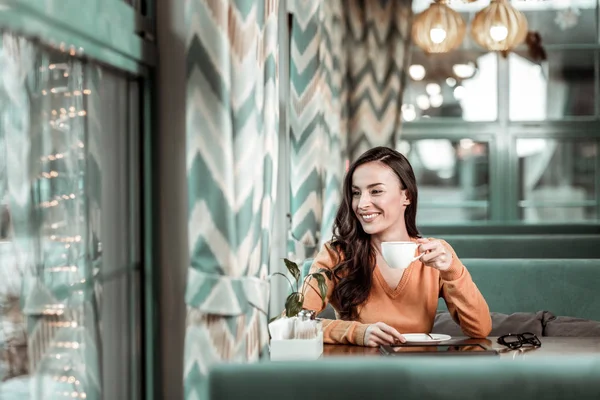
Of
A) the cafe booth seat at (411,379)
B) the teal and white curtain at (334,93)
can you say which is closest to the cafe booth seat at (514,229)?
the teal and white curtain at (334,93)

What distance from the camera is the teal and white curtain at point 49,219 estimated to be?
148cm

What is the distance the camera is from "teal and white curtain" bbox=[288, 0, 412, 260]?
3938 millimetres

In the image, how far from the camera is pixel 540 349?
188 centimetres

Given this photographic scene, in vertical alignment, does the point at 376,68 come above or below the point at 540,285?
above

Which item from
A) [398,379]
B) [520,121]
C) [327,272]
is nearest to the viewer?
[398,379]

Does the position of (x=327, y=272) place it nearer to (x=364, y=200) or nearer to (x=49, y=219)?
(x=364, y=200)

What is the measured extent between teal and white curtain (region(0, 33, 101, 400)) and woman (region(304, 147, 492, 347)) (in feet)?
2.19

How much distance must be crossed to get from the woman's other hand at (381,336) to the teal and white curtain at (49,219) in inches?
25.6

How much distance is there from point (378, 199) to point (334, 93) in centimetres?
261

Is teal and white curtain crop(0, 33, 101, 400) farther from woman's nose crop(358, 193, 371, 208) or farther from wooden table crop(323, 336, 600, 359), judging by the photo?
woman's nose crop(358, 193, 371, 208)

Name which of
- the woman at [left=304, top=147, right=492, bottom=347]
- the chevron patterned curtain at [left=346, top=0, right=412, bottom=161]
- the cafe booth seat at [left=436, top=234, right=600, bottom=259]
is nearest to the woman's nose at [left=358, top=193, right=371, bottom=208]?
the woman at [left=304, top=147, right=492, bottom=347]

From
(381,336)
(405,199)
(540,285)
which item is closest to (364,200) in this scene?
(405,199)

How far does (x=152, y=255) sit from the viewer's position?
7.33 ft

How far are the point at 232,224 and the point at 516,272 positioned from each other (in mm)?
1879
